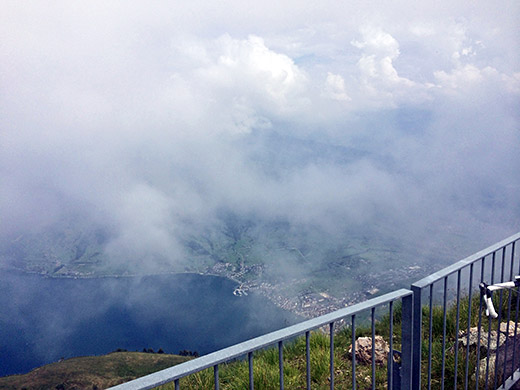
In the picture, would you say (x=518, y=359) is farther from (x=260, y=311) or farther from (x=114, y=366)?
(x=260, y=311)

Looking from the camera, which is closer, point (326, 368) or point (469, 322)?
point (469, 322)

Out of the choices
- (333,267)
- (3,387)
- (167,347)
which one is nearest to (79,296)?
(167,347)

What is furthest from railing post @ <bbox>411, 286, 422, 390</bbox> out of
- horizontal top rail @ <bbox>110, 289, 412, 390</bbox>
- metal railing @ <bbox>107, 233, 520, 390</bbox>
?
horizontal top rail @ <bbox>110, 289, 412, 390</bbox>

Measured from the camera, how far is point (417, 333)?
235cm

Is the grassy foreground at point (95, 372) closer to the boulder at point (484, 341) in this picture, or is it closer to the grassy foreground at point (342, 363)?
the grassy foreground at point (342, 363)

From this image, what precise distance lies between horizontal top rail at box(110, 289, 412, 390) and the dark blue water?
3574 inches

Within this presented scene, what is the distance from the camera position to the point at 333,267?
140 m

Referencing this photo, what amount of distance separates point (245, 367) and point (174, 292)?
478 ft

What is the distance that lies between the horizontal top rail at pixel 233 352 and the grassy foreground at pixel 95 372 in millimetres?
27814

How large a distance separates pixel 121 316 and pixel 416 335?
14129 centimetres

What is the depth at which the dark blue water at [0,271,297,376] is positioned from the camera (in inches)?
3974

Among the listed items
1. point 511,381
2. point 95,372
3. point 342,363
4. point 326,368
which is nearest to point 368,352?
point 342,363

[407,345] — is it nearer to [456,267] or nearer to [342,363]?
[456,267]

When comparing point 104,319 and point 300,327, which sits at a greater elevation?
point 300,327
